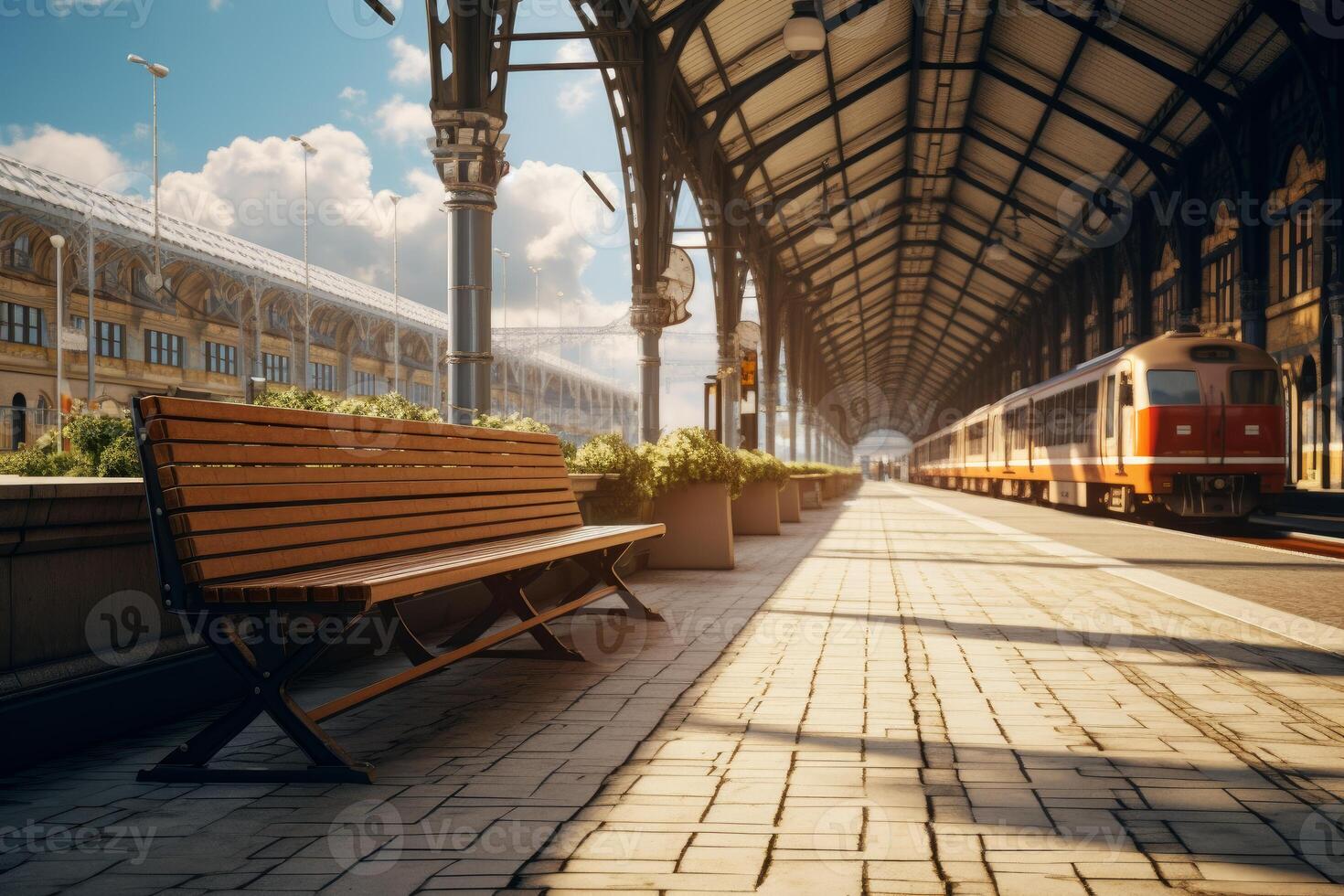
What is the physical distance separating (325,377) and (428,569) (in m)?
41.4

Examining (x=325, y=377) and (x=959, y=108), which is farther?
(x=325, y=377)

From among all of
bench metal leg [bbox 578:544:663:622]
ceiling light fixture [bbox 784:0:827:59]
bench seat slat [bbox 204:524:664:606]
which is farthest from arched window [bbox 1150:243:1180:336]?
bench seat slat [bbox 204:524:664:606]

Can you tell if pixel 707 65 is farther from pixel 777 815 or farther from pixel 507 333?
pixel 507 333

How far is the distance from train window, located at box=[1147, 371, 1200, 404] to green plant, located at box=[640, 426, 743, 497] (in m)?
10.1

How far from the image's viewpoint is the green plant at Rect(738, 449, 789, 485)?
12.0 metres

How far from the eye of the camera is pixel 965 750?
3471 millimetres

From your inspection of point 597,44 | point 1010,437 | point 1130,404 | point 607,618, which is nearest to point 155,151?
point 597,44

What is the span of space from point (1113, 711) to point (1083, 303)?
35.4 meters

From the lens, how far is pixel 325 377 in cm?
4266

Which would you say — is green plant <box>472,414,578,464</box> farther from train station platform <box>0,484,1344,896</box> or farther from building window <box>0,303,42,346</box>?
building window <box>0,303,42,346</box>

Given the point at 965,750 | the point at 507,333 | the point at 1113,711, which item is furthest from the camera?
the point at 507,333

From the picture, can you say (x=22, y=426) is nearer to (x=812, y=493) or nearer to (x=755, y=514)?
(x=812, y=493)

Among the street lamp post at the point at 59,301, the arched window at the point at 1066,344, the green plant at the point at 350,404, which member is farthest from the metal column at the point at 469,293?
the arched window at the point at 1066,344

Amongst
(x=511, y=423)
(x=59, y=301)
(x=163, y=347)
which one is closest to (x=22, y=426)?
(x=59, y=301)
